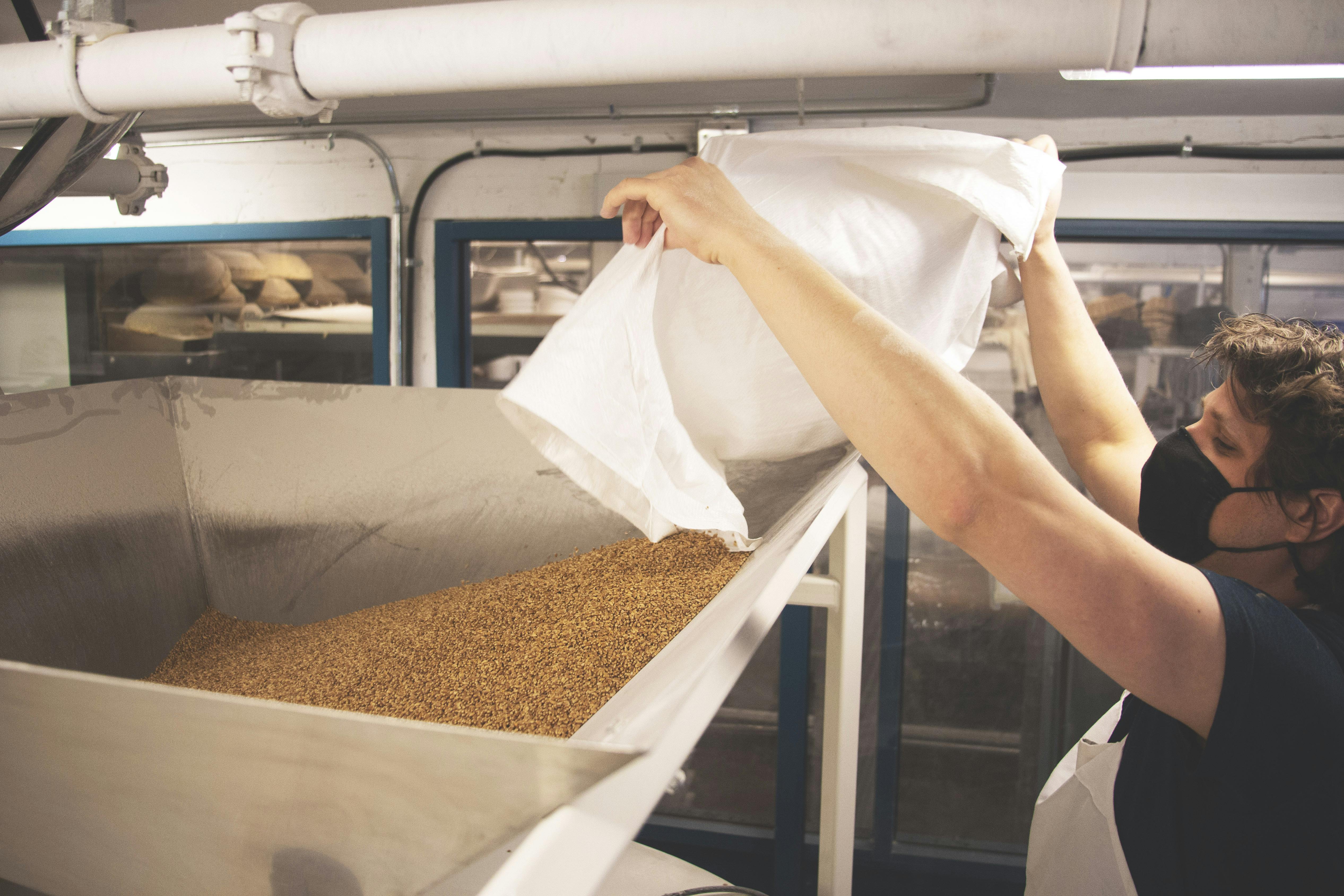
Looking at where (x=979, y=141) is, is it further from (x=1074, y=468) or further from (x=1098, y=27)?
(x=1074, y=468)

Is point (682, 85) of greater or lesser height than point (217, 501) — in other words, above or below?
above

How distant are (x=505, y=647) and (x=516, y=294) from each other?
1913mm

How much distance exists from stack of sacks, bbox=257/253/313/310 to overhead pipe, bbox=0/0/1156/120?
192 cm

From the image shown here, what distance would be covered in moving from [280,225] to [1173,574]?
267 centimetres

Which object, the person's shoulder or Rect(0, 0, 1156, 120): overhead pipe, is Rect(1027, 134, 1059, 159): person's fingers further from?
the person's shoulder

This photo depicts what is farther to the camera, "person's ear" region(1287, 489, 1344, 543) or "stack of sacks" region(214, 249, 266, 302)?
"stack of sacks" region(214, 249, 266, 302)

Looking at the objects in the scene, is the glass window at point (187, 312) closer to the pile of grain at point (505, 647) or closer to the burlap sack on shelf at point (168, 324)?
the burlap sack on shelf at point (168, 324)

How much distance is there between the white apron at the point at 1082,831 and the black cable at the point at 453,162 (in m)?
1.83

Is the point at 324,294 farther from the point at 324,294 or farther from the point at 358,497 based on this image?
the point at 358,497

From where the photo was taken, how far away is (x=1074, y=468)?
1101 mm

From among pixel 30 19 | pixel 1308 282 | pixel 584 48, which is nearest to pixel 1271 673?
pixel 584 48

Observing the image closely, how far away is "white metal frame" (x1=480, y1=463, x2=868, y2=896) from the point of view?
1.00 ft

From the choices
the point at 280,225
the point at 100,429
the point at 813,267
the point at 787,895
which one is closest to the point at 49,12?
the point at 280,225

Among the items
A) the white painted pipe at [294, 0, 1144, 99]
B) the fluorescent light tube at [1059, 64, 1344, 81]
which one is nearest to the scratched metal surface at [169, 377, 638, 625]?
the white painted pipe at [294, 0, 1144, 99]
